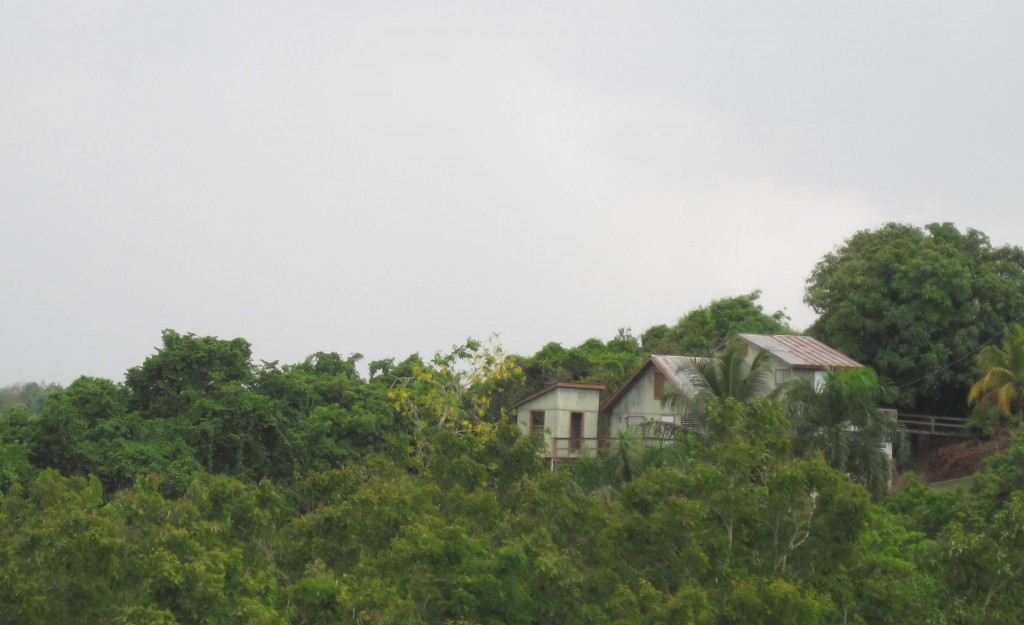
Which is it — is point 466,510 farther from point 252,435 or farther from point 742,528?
point 252,435

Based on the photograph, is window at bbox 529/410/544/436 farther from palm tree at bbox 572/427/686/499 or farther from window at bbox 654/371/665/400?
palm tree at bbox 572/427/686/499

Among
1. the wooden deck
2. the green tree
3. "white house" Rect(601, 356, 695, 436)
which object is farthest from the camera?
the green tree

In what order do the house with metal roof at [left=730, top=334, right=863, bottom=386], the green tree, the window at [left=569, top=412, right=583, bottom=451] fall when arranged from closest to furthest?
the house with metal roof at [left=730, top=334, right=863, bottom=386] < the window at [left=569, top=412, right=583, bottom=451] < the green tree

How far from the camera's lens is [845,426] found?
110ft

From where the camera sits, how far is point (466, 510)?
1934cm

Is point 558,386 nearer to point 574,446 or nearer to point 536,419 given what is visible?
point 536,419

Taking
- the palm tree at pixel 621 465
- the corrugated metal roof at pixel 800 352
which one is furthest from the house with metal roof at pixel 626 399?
the palm tree at pixel 621 465

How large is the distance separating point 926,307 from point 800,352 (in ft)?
24.2

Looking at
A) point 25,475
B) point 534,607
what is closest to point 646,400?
point 25,475

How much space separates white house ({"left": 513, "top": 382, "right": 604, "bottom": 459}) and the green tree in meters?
10.1

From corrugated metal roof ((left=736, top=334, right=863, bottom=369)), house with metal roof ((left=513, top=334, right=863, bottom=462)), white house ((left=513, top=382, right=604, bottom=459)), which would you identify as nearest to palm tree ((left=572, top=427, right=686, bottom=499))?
house with metal roof ((left=513, top=334, right=863, bottom=462))

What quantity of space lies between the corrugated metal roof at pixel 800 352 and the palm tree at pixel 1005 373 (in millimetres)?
4116

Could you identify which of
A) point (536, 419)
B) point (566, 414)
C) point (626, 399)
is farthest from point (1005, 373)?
point (536, 419)

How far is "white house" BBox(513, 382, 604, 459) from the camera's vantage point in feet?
141
